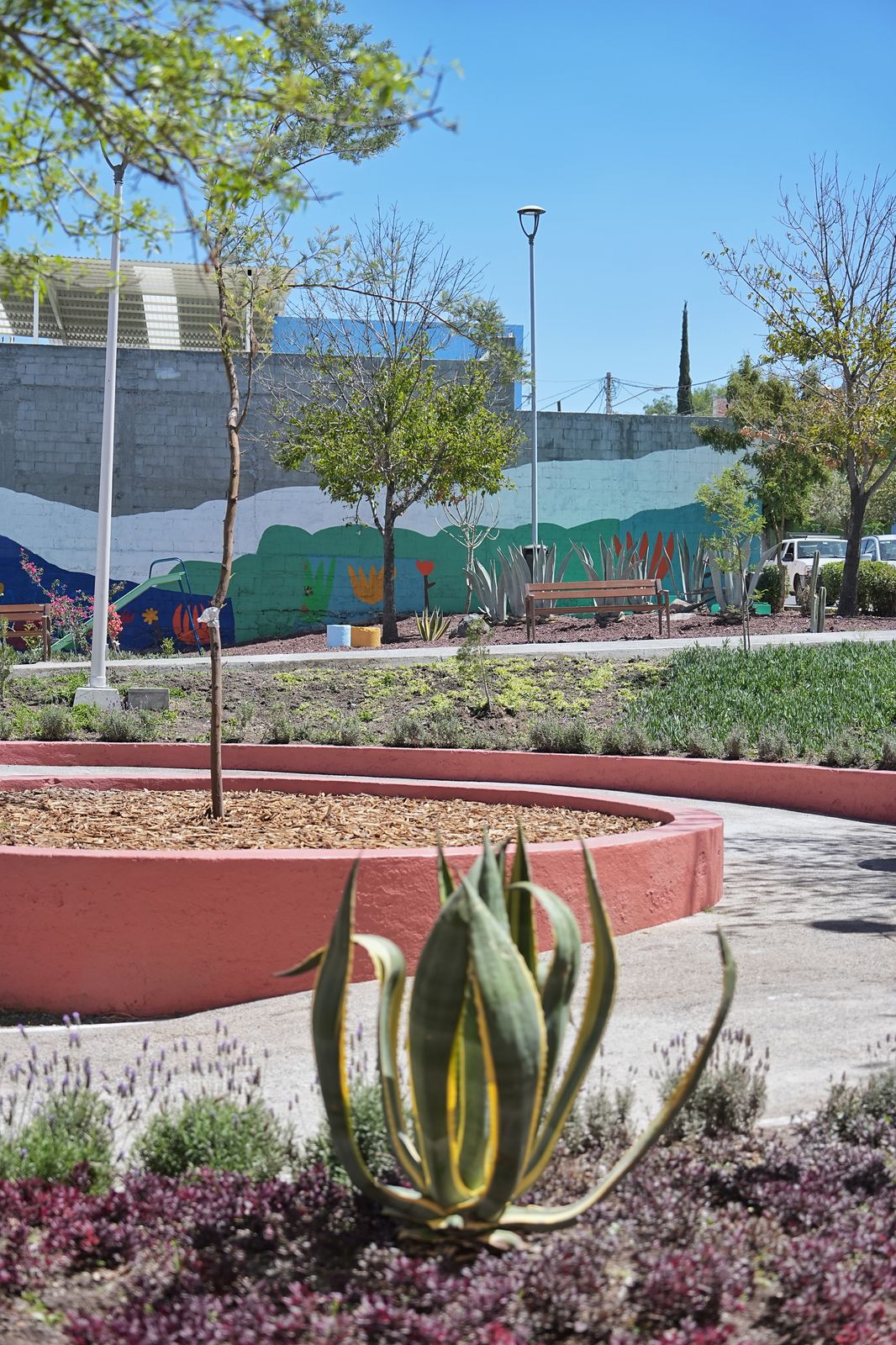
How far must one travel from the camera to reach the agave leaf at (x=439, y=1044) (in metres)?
2.60

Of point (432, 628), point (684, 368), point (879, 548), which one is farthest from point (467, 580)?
point (684, 368)

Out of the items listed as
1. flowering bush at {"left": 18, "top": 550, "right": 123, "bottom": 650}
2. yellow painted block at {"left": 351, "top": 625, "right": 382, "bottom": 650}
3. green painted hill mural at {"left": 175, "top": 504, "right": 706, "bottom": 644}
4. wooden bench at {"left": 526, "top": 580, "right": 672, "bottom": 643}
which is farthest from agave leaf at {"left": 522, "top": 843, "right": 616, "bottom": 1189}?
green painted hill mural at {"left": 175, "top": 504, "right": 706, "bottom": 644}

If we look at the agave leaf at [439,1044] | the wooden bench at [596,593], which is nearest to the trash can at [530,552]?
the wooden bench at [596,593]

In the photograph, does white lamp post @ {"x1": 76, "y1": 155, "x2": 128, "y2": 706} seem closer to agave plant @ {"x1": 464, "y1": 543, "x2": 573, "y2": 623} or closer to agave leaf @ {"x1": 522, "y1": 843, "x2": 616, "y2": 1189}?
agave plant @ {"x1": 464, "y1": 543, "x2": 573, "y2": 623}

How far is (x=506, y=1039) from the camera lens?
8.30ft

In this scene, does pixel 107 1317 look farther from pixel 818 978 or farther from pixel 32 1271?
pixel 818 978

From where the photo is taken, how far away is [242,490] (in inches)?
1032

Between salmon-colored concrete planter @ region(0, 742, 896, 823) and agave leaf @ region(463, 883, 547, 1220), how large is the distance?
8.04m

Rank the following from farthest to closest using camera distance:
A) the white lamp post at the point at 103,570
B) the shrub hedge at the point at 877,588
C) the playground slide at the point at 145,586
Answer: the shrub hedge at the point at 877,588
the playground slide at the point at 145,586
the white lamp post at the point at 103,570

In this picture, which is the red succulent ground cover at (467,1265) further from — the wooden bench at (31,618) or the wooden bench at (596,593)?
the wooden bench at (31,618)

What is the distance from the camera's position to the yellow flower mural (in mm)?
26562

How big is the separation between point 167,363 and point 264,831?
67.2 feet

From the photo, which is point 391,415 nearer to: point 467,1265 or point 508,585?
point 508,585

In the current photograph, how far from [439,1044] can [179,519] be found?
24169mm
